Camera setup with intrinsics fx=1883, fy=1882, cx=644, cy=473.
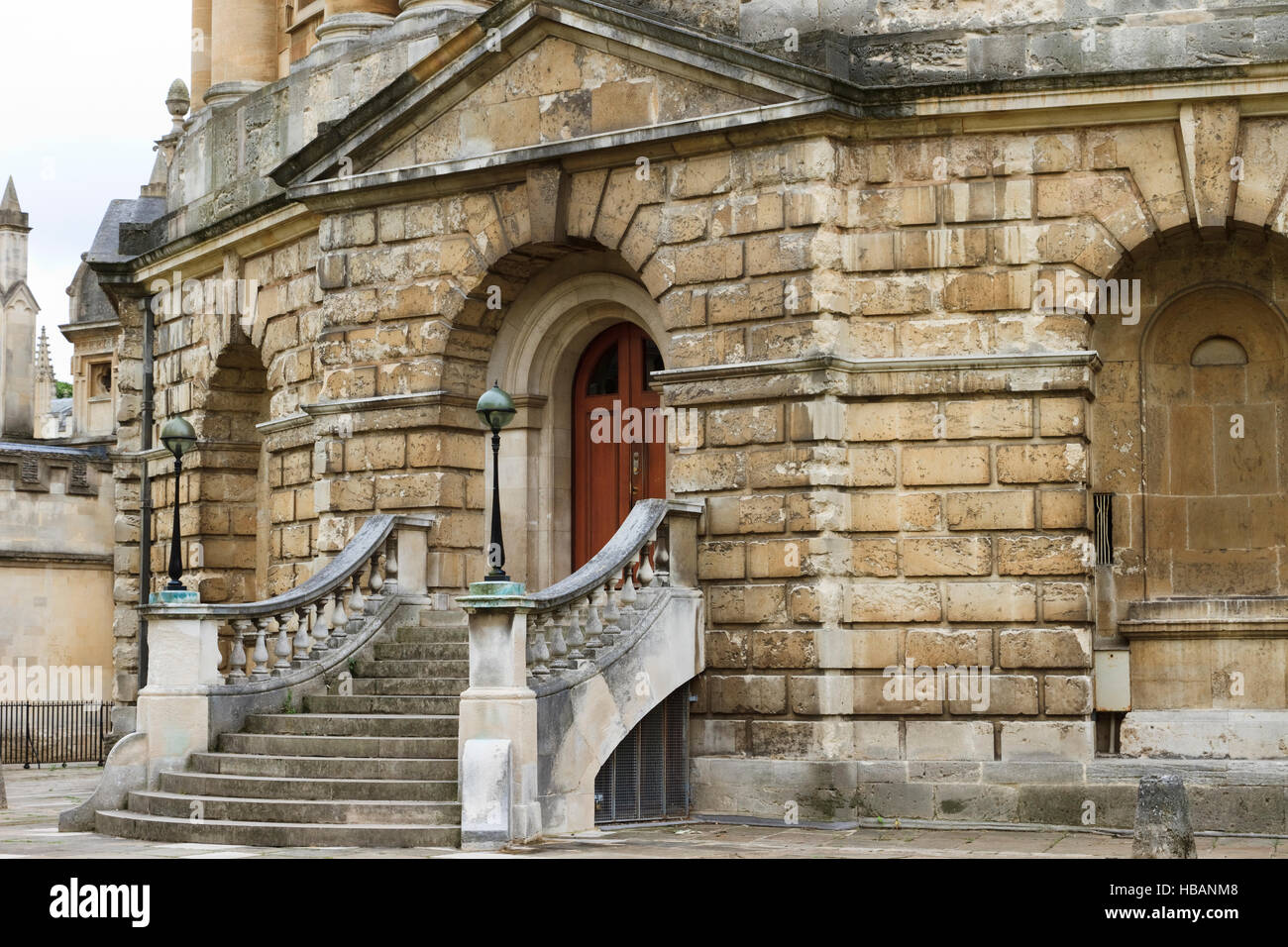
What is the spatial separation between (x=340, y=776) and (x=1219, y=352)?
922 cm

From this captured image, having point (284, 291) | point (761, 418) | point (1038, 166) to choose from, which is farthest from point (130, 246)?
point (1038, 166)

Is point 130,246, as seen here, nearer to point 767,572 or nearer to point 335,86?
point 335,86

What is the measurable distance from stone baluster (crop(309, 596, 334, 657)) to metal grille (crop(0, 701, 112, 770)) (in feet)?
50.7

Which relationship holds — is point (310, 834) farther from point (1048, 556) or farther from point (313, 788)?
point (1048, 556)

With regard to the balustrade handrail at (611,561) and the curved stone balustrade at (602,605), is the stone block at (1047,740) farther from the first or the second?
the balustrade handrail at (611,561)

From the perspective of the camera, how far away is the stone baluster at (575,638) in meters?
16.7

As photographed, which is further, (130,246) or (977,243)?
(130,246)

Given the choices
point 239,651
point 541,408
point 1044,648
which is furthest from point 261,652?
point 1044,648

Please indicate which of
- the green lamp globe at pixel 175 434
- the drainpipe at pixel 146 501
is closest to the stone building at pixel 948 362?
the green lamp globe at pixel 175 434

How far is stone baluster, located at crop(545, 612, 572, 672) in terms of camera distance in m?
16.4

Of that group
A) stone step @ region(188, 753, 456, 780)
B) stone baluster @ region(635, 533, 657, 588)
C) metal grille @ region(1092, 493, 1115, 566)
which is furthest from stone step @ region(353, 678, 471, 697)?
metal grille @ region(1092, 493, 1115, 566)

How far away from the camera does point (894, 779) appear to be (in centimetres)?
1745

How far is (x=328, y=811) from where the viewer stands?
1555cm

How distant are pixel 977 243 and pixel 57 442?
113ft
